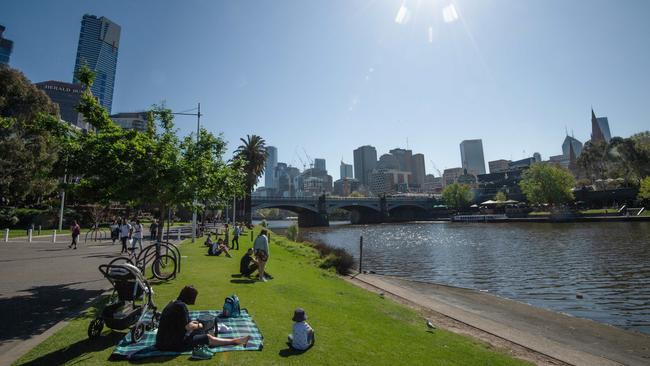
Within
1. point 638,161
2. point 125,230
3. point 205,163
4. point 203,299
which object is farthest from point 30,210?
point 638,161

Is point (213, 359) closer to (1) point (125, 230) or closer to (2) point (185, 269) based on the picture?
(2) point (185, 269)

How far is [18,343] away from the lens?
6.44 metres

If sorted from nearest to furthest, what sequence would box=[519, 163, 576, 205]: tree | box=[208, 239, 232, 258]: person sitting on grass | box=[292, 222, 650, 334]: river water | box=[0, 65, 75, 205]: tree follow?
box=[292, 222, 650, 334]: river water
box=[208, 239, 232, 258]: person sitting on grass
box=[0, 65, 75, 205]: tree
box=[519, 163, 576, 205]: tree

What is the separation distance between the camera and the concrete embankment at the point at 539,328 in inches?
348

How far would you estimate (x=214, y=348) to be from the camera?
21.1 ft

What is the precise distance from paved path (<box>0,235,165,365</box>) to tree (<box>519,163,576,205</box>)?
99.1 meters

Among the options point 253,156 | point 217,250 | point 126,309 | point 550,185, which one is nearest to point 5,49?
point 253,156

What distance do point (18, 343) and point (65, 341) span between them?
0.90 metres

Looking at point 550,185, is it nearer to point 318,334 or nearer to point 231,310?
point 318,334

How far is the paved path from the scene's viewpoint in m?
7.00

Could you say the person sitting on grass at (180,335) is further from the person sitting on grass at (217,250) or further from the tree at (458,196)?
the tree at (458,196)

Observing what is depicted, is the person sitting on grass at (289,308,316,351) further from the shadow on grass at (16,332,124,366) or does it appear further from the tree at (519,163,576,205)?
the tree at (519,163,576,205)

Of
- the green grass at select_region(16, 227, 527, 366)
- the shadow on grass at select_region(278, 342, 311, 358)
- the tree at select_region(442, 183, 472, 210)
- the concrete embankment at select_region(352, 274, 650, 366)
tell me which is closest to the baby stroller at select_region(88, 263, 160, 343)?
the green grass at select_region(16, 227, 527, 366)

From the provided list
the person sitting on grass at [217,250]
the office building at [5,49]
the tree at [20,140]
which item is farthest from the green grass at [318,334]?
the office building at [5,49]
